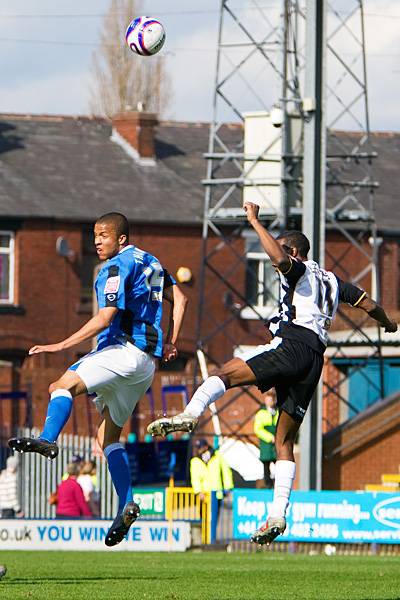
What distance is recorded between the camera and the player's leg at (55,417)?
1118 cm

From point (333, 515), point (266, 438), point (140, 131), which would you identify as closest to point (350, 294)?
point (333, 515)

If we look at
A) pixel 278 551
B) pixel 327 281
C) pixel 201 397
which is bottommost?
pixel 278 551

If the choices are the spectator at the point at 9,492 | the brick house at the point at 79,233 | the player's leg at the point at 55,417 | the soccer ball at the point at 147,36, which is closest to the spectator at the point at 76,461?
the spectator at the point at 9,492

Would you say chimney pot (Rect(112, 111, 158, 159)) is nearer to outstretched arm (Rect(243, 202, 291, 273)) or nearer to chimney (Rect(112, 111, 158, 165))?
chimney (Rect(112, 111, 158, 165))

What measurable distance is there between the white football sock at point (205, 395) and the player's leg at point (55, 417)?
858 mm

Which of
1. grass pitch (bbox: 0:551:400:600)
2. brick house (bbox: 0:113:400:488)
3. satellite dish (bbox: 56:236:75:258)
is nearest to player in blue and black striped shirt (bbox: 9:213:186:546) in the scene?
grass pitch (bbox: 0:551:400:600)

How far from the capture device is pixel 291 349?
12.3 meters

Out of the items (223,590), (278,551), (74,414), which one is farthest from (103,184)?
(223,590)

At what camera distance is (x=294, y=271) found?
39.8 ft

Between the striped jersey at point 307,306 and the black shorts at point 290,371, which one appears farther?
the striped jersey at point 307,306

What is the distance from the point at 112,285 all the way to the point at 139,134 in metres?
39.2

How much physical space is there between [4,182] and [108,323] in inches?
1418

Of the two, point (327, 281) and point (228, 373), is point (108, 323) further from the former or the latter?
point (327, 281)

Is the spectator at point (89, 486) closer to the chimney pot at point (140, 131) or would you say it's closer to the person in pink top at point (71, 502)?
the person in pink top at point (71, 502)
